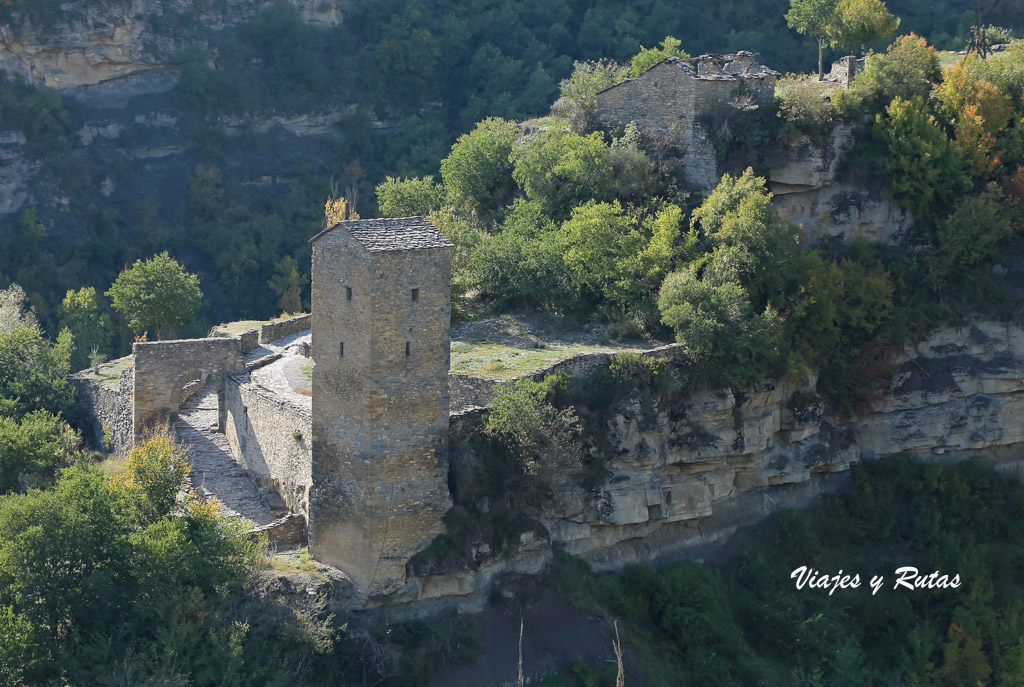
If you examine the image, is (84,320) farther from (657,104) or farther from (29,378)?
(657,104)

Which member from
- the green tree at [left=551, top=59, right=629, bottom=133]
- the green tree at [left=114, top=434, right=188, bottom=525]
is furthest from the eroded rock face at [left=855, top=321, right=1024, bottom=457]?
the green tree at [left=114, top=434, right=188, bottom=525]

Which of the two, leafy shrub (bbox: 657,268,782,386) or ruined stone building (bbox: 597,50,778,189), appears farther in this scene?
ruined stone building (bbox: 597,50,778,189)

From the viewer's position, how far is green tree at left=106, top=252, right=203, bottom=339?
38969 mm

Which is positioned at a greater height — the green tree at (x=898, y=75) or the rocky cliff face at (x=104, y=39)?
the green tree at (x=898, y=75)

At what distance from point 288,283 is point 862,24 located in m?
22.6

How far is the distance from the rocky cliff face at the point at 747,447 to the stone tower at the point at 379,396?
3.91 feet

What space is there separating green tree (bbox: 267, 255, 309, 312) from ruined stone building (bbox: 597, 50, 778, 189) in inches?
725

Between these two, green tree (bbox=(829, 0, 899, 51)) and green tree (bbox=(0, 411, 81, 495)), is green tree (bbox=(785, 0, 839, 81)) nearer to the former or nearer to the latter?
green tree (bbox=(829, 0, 899, 51))

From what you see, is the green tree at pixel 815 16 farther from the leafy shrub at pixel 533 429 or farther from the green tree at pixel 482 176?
the leafy shrub at pixel 533 429

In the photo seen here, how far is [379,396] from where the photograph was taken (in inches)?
985

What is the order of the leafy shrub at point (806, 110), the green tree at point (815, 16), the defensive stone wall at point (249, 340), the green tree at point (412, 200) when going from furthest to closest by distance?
the green tree at point (815, 16)
the green tree at point (412, 200)
the leafy shrub at point (806, 110)
the defensive stone wall at point (249, 340)

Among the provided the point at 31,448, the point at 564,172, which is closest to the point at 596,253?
the point at 564,172

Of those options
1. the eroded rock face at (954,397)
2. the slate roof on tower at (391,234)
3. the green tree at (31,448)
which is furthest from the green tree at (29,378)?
the eroded rock face at (954,397)

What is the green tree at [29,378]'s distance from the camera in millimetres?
34372
